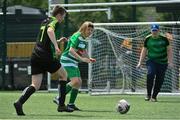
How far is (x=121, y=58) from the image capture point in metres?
19.0

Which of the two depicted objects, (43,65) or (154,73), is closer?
(43,65)

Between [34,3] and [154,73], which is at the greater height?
[34,3]

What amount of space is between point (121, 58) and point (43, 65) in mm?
8006

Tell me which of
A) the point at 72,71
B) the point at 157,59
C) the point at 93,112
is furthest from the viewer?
the point at 157,59

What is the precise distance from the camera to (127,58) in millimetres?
19016

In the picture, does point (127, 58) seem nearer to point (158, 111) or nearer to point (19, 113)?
point (158, 111)

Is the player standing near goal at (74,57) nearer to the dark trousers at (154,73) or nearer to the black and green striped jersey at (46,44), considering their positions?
the black and green striped jersey at (46,44)

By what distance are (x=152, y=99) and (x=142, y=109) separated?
9.46 feet

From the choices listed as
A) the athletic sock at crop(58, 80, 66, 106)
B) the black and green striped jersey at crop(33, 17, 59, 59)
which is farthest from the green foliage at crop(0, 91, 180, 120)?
the black and green striped jersey at crop(33, 17, 59, 59)

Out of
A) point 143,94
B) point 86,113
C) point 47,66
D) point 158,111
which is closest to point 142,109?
point 158,111

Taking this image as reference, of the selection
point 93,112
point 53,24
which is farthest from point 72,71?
point 53,24

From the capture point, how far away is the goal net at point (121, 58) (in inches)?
729

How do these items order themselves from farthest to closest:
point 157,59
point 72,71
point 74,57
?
point 157,59 < point 72,71 < point 74,57

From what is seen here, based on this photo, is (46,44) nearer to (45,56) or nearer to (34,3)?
(45,56)
